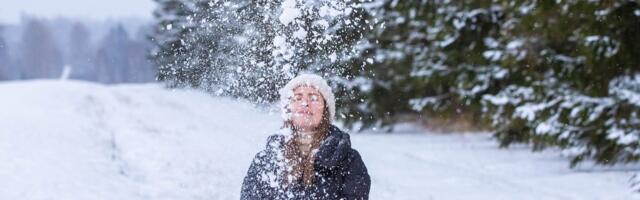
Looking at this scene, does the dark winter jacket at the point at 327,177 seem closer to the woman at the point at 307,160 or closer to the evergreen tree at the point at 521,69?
the woman at the point at 307,160

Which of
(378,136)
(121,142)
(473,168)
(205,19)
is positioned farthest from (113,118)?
(205,19)

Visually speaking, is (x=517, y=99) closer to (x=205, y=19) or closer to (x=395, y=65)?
(x=395, y=65)

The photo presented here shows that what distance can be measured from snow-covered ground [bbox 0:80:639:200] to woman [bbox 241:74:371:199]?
2790 millimetres

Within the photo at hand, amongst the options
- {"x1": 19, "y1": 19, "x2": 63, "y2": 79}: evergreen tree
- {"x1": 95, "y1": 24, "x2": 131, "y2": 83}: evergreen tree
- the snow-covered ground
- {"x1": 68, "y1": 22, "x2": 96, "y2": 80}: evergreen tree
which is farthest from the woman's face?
{"x1": 68, "y1": 22, "x2": 96, "y2": 80}: evergreen tree

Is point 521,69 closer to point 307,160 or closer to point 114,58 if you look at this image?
point 307,160

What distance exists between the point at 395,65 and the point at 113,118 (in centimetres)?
567

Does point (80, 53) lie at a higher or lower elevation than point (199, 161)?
higher

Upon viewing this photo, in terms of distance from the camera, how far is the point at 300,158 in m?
3.89

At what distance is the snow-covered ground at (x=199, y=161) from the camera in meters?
9.16

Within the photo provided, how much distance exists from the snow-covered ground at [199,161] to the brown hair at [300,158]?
281cm

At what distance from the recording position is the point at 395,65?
16906 millimetres

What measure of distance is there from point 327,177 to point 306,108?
322mm

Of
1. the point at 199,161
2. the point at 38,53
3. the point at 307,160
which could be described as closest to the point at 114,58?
the point at 38,53

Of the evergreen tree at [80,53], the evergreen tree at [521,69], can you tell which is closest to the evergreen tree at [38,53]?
the evergreen tree at [80,53]
